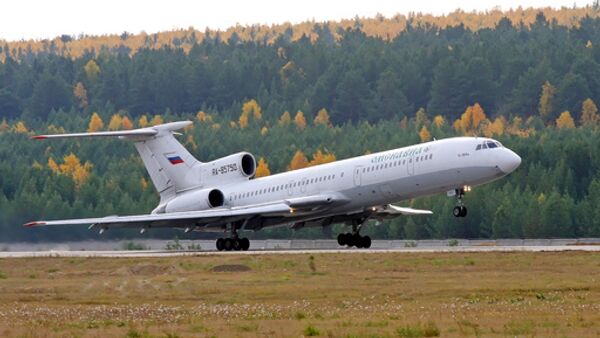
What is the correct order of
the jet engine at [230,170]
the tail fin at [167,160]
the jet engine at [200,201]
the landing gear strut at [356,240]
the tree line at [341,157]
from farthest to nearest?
the tree line at [341,157] → the tail fin at [167,160] → the jet engine at [230,170] → the jet engine at [200,201] → the landing gear strut at [356,240]

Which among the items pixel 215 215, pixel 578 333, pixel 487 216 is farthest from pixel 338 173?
pixel 487 216

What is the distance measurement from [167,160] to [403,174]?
1312 cm

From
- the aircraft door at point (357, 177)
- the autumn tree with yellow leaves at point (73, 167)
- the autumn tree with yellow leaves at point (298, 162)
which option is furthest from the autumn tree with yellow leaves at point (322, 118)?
the aircraft door at point (357, 177)

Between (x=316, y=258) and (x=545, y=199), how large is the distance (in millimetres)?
45958

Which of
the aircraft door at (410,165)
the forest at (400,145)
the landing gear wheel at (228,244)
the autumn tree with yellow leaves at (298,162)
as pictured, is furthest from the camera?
the autumn tree with yellow leaves at (298,162)

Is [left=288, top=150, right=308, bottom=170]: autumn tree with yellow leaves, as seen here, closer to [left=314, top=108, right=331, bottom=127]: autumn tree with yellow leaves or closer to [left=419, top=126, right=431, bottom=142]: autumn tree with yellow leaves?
[left=419, top=126, right=431, bottom=142]: autumn tree with yellow leaves

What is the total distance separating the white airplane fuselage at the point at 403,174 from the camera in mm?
54594

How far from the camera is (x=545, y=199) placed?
9475 cm

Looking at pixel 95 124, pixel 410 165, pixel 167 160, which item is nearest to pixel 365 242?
pixel 410 165

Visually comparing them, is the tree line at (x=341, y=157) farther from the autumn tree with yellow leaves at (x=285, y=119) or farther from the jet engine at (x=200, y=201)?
the jet engine at (x=200, y=201)

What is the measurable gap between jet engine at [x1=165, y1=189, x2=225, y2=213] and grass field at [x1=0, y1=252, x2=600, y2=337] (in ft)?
27.7

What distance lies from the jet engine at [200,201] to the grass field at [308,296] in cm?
843

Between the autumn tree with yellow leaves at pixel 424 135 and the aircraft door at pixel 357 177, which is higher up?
the autumn tree with yellow leaves at pixel 424 135

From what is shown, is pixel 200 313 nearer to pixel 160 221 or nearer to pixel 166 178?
pixel 160 221
